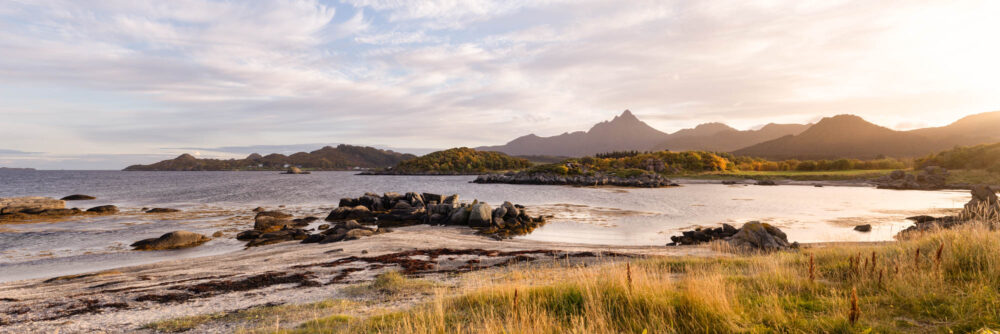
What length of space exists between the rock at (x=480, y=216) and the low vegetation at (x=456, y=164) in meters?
150

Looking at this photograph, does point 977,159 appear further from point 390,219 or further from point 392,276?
point 392,276

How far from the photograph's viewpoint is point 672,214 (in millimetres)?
36188

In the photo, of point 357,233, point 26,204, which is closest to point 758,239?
point 357,233

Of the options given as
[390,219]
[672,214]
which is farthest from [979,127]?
[390,219]

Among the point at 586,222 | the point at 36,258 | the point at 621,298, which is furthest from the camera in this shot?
the point at 586,222

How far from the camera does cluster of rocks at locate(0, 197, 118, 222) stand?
35562mm

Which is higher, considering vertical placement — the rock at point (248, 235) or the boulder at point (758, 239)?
the boulder at point (758, 239)

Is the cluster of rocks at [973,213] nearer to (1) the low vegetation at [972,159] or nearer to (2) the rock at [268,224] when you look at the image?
(2) the rock at [268,224]

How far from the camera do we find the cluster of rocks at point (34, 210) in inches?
1400

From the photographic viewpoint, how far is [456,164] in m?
187

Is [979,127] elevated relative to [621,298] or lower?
elevated

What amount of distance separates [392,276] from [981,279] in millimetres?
13333

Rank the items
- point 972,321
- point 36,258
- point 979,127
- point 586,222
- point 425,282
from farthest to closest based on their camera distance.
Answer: point 979,127, point 586,222, point 36,258, point 425,282, point 972,321

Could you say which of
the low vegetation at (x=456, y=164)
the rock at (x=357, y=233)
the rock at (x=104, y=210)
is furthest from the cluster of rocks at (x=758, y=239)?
the low vegetation at (x=456, y=164)
